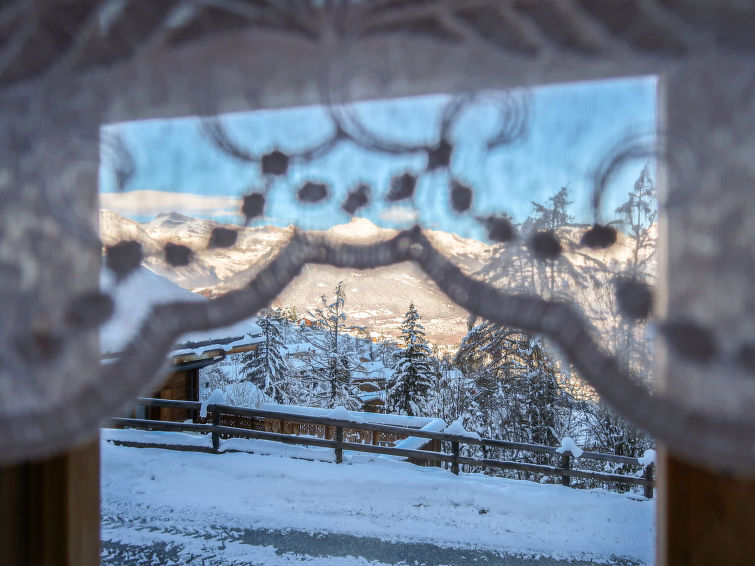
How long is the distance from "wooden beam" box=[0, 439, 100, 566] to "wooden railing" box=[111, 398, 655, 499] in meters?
2.97

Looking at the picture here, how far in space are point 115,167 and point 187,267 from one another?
0.62 feet

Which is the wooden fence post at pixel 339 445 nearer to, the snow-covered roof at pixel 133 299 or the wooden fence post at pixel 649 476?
the wooden fence post at pixel 649 476

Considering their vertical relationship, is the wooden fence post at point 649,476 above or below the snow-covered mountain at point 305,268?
below

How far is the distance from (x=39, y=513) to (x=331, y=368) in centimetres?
809

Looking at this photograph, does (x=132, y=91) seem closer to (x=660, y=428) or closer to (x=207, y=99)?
(x=207, y=99)

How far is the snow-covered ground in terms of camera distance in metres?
2.42

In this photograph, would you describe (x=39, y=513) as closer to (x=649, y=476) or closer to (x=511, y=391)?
(x=649, y=476)

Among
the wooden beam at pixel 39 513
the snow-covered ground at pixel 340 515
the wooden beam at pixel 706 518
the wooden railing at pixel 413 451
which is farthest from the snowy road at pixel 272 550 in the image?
the wooden beam at pixel 706 518

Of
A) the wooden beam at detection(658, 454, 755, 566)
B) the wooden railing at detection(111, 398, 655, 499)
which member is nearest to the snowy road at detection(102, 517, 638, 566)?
the wooden railing at detection(111, 398, 655, 499)

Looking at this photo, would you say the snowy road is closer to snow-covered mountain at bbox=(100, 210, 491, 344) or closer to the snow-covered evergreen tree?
snow-covered mountain at bbox=(100, 210, 491, 344)

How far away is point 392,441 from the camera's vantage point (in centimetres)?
613

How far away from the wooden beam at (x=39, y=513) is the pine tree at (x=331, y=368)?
7.69 m

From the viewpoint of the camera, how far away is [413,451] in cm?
380

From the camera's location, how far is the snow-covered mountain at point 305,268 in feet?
2.08
